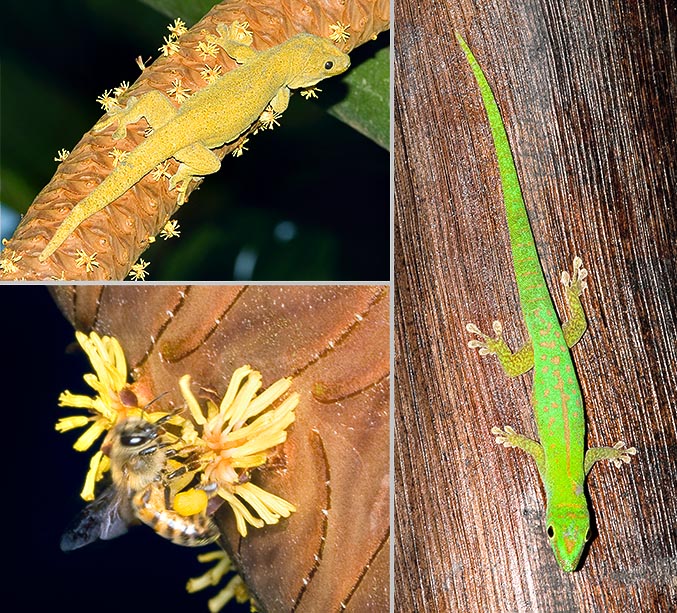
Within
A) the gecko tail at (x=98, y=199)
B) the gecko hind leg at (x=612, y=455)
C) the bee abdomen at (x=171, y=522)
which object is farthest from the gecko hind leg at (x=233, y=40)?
the gecko hind leg at (x=612, y=455)

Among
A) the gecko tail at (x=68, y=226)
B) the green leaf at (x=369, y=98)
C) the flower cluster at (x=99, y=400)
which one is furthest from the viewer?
the green leaf at (x=369, y=98)

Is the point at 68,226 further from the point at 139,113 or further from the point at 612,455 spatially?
the point at 612,455

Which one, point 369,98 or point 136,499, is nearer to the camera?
point 136,499

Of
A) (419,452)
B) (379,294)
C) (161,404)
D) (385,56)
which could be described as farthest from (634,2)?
(161,404)

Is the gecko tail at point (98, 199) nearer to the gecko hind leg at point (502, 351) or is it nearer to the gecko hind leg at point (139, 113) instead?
the gecko hind leg at point (139, 113)

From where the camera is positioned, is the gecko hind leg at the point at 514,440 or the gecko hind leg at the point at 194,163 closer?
the gecko hind leg at the point at 514,440

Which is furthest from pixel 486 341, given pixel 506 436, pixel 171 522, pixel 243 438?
pixel 171 522

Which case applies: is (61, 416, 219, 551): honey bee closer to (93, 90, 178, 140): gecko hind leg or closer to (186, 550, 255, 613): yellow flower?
(186, 550, 255, 613): yellow flower

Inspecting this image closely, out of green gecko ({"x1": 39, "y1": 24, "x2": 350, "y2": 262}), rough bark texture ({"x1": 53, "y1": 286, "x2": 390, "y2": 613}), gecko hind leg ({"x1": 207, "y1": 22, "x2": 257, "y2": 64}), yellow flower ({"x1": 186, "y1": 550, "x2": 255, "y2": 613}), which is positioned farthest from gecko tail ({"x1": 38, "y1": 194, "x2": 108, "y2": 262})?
yellow flower ({"x1": 186, "y1": 550, "x2": 255, "y2": 613})
